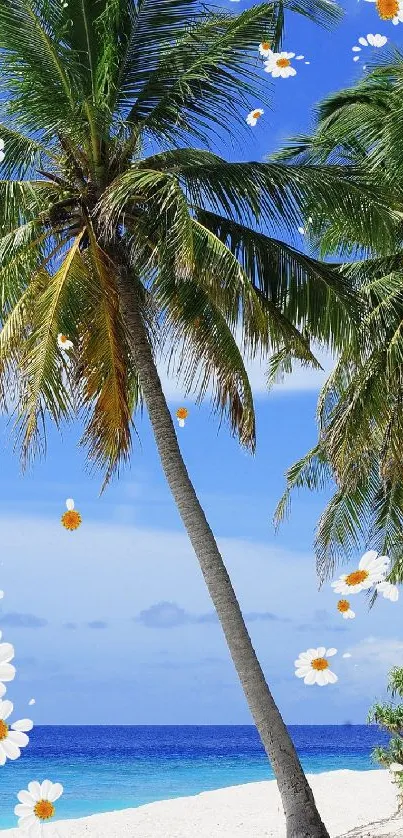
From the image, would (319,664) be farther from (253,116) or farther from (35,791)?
(253,116)

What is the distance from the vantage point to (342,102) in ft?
44.4

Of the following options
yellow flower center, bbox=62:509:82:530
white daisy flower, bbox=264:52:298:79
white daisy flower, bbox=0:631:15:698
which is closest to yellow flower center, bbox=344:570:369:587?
yellow flower center, bbox=62:509:82:530

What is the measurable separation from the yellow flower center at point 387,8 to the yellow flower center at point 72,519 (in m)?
3.71

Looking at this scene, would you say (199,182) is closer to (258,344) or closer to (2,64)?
(258,344)

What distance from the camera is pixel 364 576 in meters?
4.99

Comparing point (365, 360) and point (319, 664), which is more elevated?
point (365, 360)

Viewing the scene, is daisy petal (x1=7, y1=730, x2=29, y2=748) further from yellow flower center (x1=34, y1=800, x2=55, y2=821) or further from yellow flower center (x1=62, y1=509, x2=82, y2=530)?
yellow flower center (x1=62, y1=509, x2=82, y2=530)

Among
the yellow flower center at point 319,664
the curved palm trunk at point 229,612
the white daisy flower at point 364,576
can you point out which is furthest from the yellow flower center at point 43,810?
the curved palm trunk at point 229,612

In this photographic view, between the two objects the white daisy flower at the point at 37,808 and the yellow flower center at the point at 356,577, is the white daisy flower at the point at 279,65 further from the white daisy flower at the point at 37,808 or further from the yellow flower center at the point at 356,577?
the white daisy flower at the point at 37,808

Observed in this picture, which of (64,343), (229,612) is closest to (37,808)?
(229,612)

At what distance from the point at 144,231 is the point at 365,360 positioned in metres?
3.19

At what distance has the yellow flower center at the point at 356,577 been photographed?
4.99m

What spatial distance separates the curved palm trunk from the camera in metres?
6.84

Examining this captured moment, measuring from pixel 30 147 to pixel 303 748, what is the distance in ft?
140
